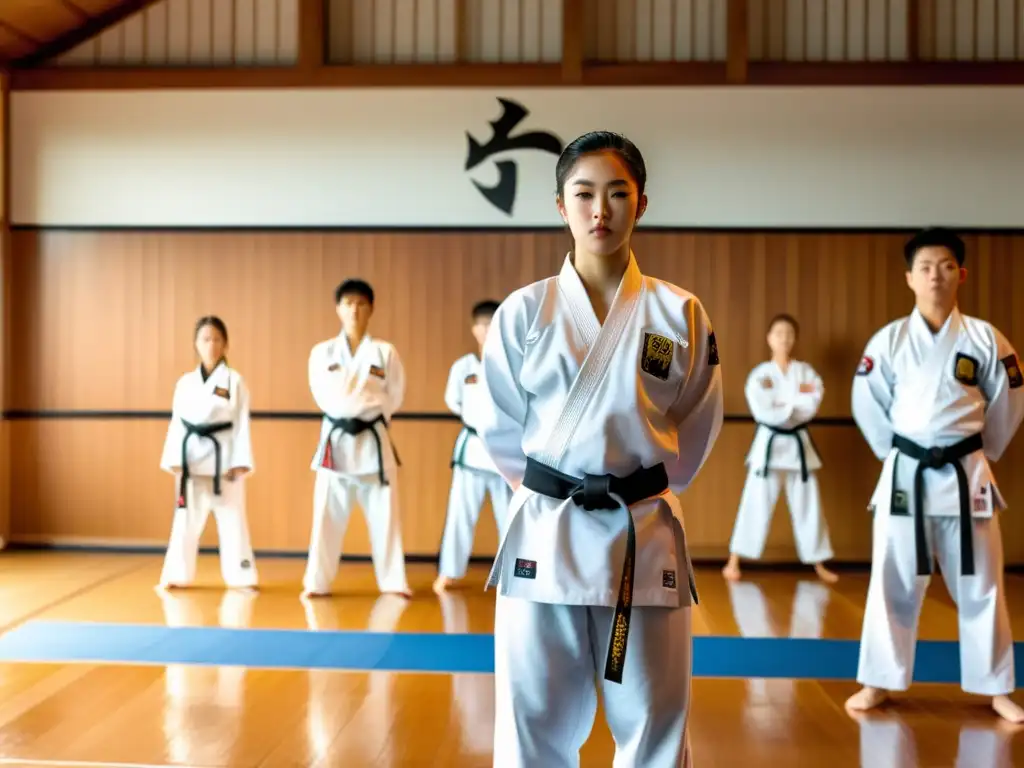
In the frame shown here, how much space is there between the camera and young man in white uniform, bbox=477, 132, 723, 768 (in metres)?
1.79

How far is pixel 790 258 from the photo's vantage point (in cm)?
670

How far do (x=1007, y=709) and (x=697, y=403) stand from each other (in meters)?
2.22

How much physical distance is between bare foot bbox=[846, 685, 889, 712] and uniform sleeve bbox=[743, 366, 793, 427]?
9.26 feet

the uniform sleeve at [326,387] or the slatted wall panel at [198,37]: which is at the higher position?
the slatted wall panel at [198,37]

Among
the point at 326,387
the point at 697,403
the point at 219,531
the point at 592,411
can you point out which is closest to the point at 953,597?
the point at 697,403

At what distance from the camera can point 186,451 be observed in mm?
5449

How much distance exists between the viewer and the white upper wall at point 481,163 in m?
6.64

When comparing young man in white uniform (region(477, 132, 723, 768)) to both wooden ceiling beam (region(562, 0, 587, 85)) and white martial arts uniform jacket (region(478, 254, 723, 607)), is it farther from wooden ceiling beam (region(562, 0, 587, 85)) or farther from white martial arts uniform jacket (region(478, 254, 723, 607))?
wooden ceiling beam (region(562, 0, 587, 85))

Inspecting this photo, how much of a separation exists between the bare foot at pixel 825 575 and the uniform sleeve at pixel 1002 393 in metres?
2.85

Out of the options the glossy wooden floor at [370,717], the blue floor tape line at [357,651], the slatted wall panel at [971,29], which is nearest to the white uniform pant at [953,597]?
the glossy wooden floor at [370,717]

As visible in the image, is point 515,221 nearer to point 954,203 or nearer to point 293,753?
point 954,203

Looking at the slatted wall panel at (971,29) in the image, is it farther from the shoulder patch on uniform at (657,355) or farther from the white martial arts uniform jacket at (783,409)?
the shoulder patch on uniform at (657,355)

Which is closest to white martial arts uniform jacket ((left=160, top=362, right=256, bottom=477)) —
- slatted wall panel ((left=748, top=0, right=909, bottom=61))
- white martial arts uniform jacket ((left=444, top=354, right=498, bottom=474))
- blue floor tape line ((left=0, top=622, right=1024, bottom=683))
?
blue floor tape line ((left=0, top=622, right=1024, bottom=683))

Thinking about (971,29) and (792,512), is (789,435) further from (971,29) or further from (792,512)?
(971,29)
